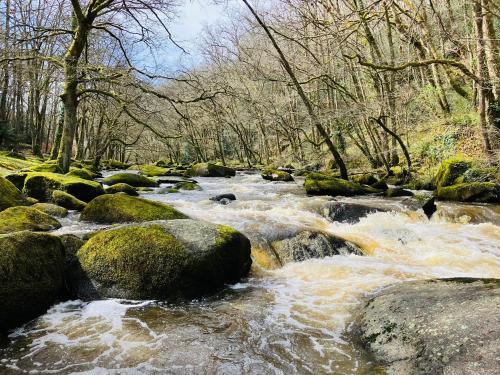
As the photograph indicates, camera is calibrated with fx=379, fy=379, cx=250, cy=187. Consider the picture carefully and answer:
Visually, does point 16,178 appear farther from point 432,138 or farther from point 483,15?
point 432,138

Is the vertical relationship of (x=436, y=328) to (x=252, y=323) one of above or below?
above

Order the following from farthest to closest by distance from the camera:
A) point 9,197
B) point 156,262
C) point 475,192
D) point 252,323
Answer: point 475,192 < point 9,197 < point 156,262 < point 252,323

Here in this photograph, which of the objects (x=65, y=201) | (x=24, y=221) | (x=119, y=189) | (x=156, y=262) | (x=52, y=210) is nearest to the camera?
(x=156, y=262)

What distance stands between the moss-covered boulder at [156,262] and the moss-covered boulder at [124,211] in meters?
1.89

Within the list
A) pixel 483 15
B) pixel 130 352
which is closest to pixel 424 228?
pixel 483 15

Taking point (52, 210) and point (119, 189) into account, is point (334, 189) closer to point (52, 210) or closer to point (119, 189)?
point (119, 189)

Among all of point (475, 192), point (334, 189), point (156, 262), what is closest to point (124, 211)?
point (156, 262)

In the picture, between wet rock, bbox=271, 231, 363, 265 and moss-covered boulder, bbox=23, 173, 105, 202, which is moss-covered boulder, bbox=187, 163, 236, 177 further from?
wet rock, bbox=271, 231, 363, 265

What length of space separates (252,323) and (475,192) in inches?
387

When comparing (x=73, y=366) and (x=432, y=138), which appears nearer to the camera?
(x=73, y=366)

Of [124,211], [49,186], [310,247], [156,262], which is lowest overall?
[310,247]

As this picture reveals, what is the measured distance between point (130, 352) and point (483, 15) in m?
11.9

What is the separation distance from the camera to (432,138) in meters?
16.5

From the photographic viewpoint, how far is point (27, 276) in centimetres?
417
